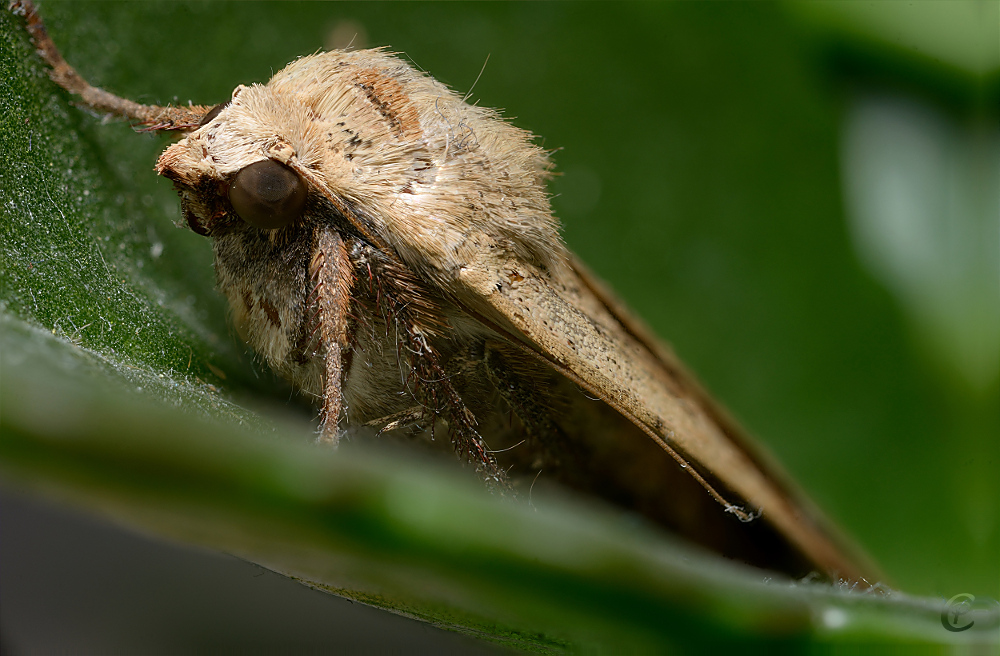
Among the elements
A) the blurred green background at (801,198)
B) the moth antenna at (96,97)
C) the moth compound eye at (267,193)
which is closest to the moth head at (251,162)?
the moth compound eye at (267,193)

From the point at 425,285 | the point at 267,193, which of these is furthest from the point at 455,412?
the point at 267,193

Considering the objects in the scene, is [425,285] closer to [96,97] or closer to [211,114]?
[211,114]

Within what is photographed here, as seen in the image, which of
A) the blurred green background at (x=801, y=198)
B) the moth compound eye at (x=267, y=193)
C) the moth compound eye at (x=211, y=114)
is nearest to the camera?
the moth compound eye at (x=267, y=193)

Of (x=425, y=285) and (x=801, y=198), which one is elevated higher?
(x=801, y=198)

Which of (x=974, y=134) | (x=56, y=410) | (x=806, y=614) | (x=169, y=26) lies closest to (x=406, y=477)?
(x=56, y=410)

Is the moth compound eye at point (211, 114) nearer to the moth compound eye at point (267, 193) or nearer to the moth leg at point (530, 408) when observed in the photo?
the moth compound eye at point (267, 193)

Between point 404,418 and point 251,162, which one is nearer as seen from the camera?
point 251,162
